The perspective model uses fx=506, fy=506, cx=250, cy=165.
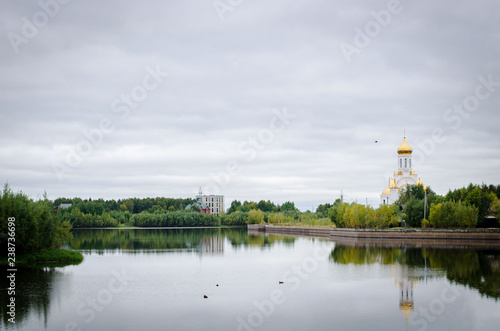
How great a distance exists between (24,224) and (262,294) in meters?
13.8

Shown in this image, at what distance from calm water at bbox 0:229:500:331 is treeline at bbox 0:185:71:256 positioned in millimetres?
2502

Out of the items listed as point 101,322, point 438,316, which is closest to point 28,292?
point 101,322

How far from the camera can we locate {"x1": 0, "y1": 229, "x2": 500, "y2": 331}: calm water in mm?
15078

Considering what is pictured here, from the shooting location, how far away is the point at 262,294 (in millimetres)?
19234

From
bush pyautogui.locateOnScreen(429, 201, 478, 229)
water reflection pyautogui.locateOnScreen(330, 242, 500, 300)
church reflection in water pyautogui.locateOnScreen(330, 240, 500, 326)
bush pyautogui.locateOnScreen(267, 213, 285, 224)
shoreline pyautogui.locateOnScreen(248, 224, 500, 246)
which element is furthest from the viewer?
bush pyautogui.locateOnScreen(267, 213, 285, 224)

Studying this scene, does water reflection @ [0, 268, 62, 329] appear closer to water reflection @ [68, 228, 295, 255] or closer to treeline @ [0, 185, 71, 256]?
treeline @ [0, 185, 71, 256]

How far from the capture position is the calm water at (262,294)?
15078 mm

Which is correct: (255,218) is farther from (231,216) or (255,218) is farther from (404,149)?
(404,149)

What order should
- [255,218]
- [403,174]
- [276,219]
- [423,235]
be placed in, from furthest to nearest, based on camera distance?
[255,218] → [276,219] → [403,174] → [423,235]

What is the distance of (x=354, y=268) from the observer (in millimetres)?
26391

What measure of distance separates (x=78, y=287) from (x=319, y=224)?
51.0 m

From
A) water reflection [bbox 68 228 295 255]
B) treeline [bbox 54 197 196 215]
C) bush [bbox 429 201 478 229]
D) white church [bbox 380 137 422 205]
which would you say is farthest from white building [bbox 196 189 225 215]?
bush [bbox 429 201 478 229]

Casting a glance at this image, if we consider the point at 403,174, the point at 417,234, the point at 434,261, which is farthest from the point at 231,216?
the point at 434,261

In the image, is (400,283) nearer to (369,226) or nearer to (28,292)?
(28,292)
